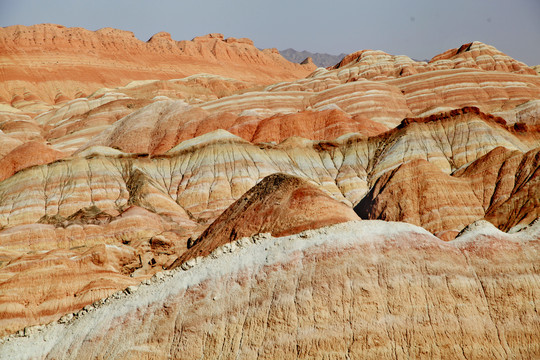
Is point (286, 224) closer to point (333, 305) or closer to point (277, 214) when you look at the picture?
point (277, 214)

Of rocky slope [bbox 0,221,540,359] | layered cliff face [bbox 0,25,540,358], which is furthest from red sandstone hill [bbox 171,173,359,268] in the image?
rocky slope [bbox 0,221,540,359]

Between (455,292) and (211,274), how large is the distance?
31.1 feet

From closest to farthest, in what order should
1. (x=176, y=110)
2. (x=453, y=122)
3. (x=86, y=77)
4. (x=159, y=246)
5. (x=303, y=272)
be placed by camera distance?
(x=303, y=272)
(x=159, y=246)
(x=453, y=122)
(x=176, y=110)
(x=86, y=77)

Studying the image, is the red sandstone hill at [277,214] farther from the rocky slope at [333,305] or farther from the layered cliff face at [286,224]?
the rocky slope at [333,305]

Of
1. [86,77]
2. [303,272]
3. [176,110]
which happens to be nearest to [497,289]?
[303,272]

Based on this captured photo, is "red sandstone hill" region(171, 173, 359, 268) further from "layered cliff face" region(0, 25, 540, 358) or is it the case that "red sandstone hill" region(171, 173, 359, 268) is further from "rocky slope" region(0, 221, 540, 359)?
"rocky slope" region(0, 221, 540, 359)

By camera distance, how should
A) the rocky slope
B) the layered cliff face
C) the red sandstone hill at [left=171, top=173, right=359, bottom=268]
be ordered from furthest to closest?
1. the red sandstone hill at [left=171, top=173, right=359, bottom=268]
2. the layered cliff face
3. the rocky slope

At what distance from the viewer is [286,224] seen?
107ft

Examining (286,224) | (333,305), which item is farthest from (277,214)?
(333,305)

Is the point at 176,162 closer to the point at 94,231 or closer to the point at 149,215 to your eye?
the point at 149,215

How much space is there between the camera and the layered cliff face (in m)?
20.5

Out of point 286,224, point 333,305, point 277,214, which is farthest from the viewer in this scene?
point 277,214

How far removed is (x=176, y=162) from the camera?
81.1 metres

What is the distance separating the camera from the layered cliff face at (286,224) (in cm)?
2047
